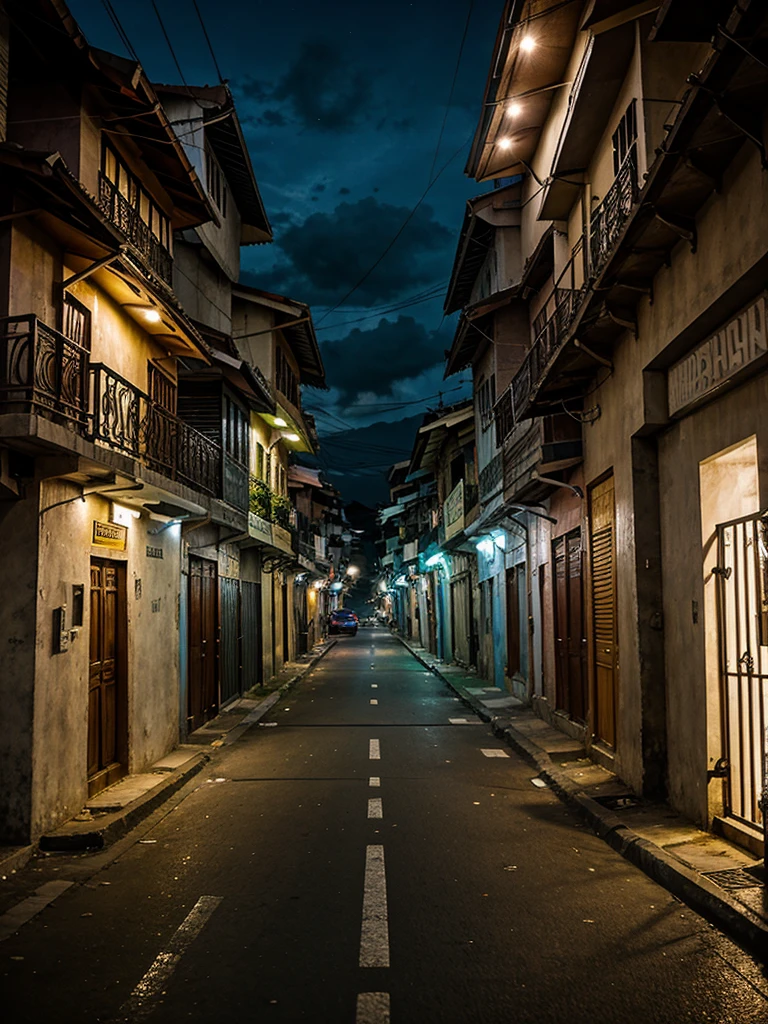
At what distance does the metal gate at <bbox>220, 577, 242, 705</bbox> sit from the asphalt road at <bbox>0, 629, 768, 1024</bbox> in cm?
918

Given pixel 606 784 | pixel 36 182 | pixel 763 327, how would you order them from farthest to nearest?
1. pixel 606 784
2. pixel 36 182
3. pixel 763 327

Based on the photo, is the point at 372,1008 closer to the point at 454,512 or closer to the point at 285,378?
the point at 285,378

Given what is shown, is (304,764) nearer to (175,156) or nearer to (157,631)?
(157,631)

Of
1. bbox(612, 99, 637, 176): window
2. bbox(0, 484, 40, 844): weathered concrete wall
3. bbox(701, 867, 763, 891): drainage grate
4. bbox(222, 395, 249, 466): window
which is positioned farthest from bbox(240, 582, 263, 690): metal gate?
bbox(701, 867, 763, 891): drainage grate

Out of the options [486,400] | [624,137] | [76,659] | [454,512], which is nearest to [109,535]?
[76,659]

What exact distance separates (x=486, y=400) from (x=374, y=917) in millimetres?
19428

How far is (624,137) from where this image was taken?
10812 millimetres

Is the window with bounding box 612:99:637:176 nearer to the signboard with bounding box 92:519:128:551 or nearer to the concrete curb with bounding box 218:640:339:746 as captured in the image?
the signboard with bounding box 92:519:128:551

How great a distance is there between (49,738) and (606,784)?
641cm

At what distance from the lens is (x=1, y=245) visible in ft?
28.5

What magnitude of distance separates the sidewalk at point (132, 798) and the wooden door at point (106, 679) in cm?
29

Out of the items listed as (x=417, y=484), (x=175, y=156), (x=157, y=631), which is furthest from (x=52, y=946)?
(x=417, y=484)

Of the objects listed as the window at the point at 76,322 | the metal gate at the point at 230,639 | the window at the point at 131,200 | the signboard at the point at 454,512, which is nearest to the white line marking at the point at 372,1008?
the window at the point at 76,322

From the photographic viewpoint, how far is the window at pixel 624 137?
A: 10.3m
